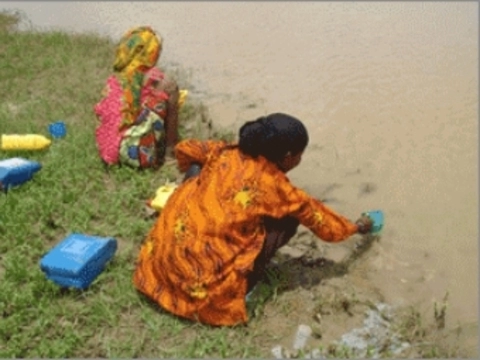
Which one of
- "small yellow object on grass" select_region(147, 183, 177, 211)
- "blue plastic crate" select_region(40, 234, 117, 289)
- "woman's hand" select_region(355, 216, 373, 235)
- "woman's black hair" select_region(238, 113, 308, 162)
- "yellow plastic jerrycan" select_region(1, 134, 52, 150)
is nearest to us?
"woman's black hair" select_region(238, 113, 308, 162)

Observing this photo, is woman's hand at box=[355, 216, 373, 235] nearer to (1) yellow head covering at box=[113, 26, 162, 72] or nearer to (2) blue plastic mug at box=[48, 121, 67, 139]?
(1) yellow head covering at box=[113, 26, 162, 72]

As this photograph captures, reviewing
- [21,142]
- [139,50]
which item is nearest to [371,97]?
[139,50]

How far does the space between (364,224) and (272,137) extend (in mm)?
906

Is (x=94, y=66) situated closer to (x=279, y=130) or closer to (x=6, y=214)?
(x=6, y=214)

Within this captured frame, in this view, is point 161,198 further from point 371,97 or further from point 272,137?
point 371,97

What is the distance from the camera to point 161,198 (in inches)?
162

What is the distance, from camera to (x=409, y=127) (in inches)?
203

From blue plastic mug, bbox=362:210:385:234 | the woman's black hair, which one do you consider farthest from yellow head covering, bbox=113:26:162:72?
blue plastic mug, bbox=362:210:385:234

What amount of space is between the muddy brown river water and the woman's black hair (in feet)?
3.07

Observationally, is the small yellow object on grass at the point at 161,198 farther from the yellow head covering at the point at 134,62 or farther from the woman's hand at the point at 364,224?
the woman's hand at the point at 364,224

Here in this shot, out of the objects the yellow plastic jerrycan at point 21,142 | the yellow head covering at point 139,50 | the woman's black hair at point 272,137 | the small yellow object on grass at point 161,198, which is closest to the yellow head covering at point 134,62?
the yellow head covering at point 139,50

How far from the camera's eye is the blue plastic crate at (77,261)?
3434mm

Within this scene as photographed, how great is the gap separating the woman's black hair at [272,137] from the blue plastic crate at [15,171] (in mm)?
1788

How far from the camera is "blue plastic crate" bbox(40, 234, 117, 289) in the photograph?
11.3 ft
